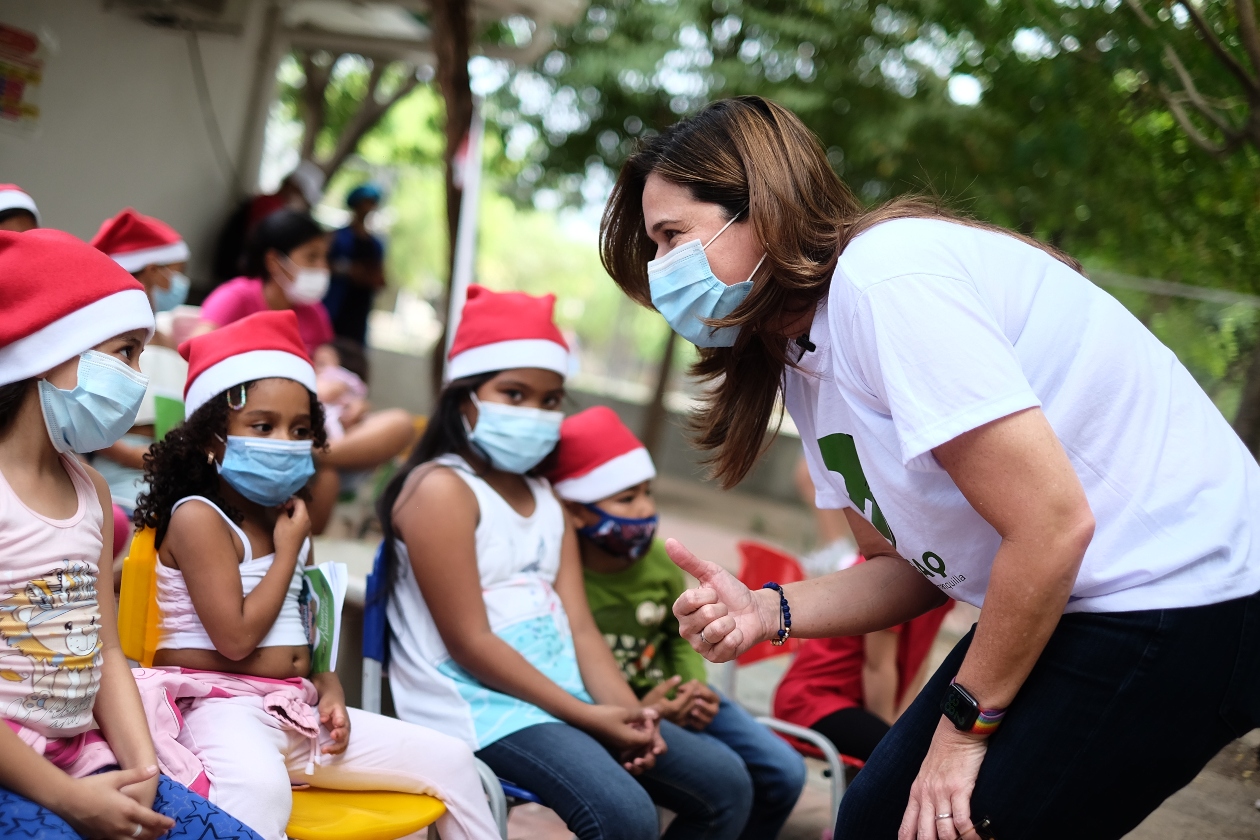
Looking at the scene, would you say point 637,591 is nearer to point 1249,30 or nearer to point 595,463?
point 595,463

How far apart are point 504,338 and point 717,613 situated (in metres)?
1.63

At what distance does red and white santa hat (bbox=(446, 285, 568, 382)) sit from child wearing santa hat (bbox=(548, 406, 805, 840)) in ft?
1.08

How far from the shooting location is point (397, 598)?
3.01 m

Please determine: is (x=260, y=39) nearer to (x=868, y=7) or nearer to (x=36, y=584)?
(x=868, y=7)

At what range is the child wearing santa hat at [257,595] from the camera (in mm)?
2377

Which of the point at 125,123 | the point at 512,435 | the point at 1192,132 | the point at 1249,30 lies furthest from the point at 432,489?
the point at 125,123

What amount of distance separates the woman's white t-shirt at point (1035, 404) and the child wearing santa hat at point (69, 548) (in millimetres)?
1350

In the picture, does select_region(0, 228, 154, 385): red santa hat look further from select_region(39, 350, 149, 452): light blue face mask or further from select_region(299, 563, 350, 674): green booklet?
select_region(299, 563, 350, 674): green booklet

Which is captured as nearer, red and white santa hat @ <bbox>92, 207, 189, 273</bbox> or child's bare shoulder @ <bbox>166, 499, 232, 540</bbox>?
child's bare shoulder @ <bbox>166, 499, 232, 540</bbox>

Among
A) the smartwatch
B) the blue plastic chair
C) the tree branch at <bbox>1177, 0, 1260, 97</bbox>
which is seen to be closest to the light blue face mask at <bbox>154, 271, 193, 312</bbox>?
the blue plastic chair

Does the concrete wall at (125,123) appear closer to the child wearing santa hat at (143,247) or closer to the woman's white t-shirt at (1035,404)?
the child wearing santa hat at (143,247)

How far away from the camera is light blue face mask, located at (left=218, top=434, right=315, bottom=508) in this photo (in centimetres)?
257

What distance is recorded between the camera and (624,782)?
269 cm

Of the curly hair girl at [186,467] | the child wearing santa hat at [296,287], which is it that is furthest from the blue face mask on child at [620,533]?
the child wearing santa hat at [296,287]
